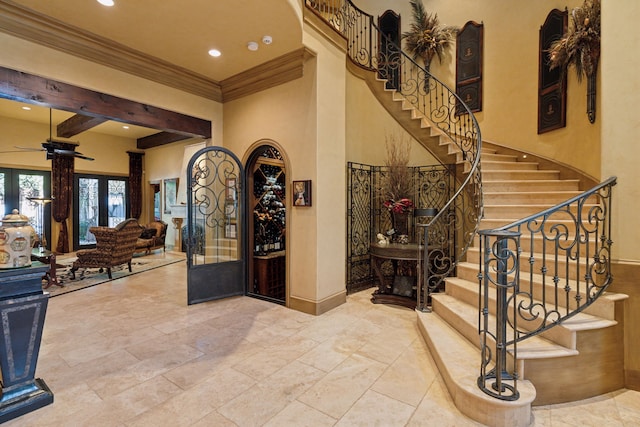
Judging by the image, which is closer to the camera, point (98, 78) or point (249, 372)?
point (249, 372)

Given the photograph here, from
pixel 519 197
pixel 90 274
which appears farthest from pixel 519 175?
pixel 90 274

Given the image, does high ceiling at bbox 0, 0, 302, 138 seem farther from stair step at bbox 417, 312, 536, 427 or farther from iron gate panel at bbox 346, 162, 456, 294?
stair step at bbox 417, 312, 536, 427

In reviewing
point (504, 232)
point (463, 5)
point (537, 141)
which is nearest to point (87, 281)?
point (504, 232)

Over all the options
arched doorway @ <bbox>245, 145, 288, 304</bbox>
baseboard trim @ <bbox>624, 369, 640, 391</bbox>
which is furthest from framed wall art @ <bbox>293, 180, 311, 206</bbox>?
baseboard trim @ <bbox>624, 369, 640, 391</bbox>

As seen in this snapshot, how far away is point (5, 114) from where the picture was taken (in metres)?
7.31

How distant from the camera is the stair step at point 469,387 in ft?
6.02

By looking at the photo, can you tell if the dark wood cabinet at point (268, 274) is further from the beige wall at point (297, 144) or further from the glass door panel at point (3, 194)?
the glass door panel at point (3, 194)

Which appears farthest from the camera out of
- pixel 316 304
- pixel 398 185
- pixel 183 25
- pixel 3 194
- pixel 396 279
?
pixel 3 194

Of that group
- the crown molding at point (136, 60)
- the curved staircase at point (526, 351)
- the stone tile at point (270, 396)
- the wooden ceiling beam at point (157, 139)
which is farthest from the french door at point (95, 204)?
the curved staircase at point (526, 351)

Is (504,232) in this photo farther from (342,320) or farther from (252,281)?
(252,281)

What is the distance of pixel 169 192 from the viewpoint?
933 centimetres

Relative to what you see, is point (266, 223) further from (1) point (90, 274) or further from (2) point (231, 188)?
(1) point (90, 274)

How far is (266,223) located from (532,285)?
379 cm

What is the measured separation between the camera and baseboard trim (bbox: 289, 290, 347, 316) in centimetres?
379
